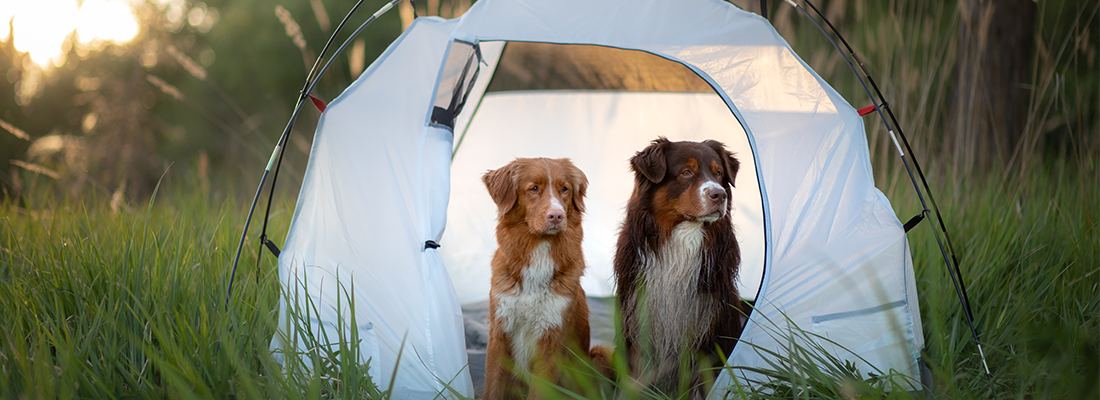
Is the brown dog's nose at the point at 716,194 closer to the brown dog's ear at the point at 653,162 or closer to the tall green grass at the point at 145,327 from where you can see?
the brown dog's ear at the point at 653,162

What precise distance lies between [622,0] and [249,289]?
87.2 inches

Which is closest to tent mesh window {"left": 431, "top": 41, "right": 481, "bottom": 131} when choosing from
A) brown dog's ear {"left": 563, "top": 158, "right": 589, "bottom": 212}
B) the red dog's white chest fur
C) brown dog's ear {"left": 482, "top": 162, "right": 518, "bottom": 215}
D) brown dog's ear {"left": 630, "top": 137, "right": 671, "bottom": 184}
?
brown dog's ear {"left": 482, "top": 162, "right": 518, "bottom": 215}

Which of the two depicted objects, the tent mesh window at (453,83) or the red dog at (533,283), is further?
the tent mesh window at (453,83)

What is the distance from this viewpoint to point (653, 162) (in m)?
2.64

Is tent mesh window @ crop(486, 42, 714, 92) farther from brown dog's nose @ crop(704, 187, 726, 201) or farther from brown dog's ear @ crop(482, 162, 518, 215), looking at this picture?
brown dog's nose @ crop(704, 187, 726, 201)

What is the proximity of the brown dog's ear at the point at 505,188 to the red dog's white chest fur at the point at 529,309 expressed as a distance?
0.30 meters

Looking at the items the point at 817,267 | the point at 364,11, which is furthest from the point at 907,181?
the point at 364,11

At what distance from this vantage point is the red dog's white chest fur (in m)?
2.63

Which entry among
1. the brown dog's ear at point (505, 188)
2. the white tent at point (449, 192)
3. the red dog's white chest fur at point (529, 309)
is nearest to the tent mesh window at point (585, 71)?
the white tent at point (449, 192)

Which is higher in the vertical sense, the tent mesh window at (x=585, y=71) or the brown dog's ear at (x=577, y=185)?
the tent mesh window at (x=585, y=71)

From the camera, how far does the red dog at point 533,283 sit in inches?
104

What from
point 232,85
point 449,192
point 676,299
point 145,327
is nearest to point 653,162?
point 676,299

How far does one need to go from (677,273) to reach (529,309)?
2.27ft

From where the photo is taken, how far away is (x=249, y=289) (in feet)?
9.14
